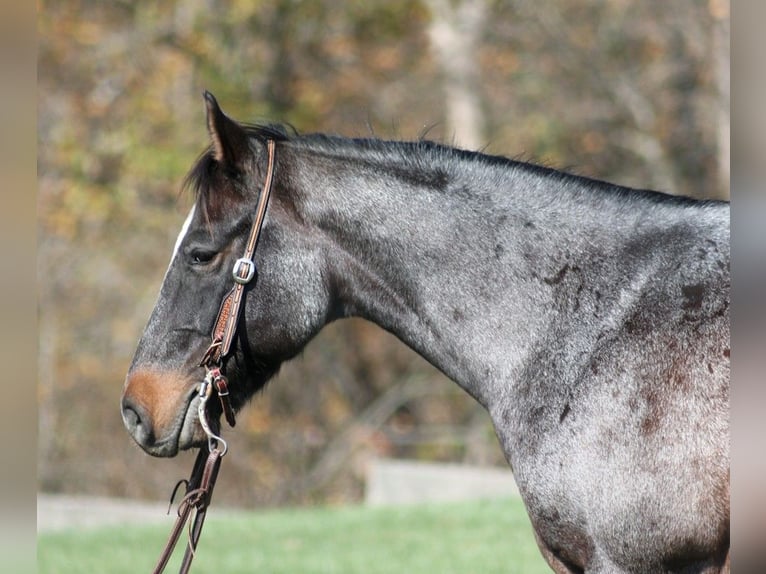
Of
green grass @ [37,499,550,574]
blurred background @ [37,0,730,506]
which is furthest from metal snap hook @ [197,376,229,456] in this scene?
blurred background @ [37,0,730,506]

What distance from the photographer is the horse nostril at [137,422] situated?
3.18 metres

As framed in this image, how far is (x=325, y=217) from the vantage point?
3266 mm

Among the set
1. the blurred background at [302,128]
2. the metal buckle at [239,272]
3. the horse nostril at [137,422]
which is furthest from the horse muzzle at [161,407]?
the blurred background at [302,128]

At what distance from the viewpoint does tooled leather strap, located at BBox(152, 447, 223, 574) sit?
3.25 meters

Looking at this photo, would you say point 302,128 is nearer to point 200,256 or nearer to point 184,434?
point 200,256

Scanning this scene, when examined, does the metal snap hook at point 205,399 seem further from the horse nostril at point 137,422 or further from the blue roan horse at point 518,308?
the horse nostril at point 137,422

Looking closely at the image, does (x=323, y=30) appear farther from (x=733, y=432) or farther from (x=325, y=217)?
(x=733, y=432)

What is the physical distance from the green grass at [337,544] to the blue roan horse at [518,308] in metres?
3.62

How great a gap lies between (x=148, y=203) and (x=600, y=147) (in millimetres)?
7189

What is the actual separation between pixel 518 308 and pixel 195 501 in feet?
4.16

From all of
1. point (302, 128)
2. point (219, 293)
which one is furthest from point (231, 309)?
point (302, 128)

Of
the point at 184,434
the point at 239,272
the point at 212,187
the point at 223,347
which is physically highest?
the point at 212,187

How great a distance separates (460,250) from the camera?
10.4ft

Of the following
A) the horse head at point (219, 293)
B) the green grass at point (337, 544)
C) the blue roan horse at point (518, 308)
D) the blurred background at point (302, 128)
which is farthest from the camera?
the blurred background at point (302, 128)
